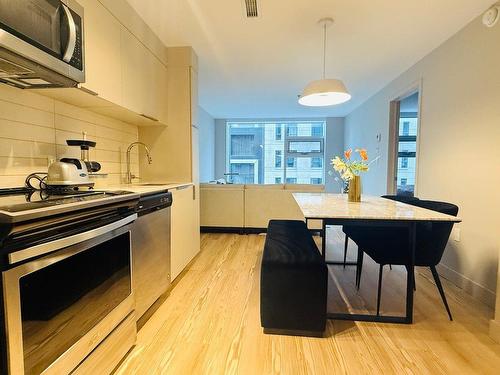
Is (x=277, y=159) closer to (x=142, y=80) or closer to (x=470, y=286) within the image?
(x=142, y=80)

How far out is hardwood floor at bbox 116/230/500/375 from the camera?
1479 millimetres

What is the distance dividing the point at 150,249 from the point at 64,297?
0.79m

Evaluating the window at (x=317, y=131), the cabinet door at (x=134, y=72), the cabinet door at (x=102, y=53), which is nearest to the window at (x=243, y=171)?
the window at (x=317, y=131)

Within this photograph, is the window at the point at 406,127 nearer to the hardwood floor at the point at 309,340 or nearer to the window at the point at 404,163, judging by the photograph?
the window at the point at 404,163

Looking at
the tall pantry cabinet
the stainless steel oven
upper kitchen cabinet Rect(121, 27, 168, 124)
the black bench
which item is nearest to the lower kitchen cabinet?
the tall pantry cabinet

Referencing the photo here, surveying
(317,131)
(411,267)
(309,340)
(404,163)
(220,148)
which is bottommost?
(309,340)

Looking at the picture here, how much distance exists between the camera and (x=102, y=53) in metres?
1.88

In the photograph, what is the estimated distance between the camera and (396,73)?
3.82 meters

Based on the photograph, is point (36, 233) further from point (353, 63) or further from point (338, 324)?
point (353, 63)

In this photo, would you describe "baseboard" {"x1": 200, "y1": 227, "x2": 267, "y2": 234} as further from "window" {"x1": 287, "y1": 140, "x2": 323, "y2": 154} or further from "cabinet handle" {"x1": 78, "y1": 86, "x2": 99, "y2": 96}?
"window" {"x1": 287, "y1": 140, "x2": 323, "y2": 154}

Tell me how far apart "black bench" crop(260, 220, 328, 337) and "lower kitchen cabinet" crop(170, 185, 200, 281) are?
1044 mm

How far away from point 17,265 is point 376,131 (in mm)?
5078

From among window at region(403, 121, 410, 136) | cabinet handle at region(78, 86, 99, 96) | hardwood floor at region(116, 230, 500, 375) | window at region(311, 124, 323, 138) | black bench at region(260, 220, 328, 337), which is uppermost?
window at region(311, 124, 323, 138)

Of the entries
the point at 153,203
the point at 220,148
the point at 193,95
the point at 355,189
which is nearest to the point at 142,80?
the point at 193,95
